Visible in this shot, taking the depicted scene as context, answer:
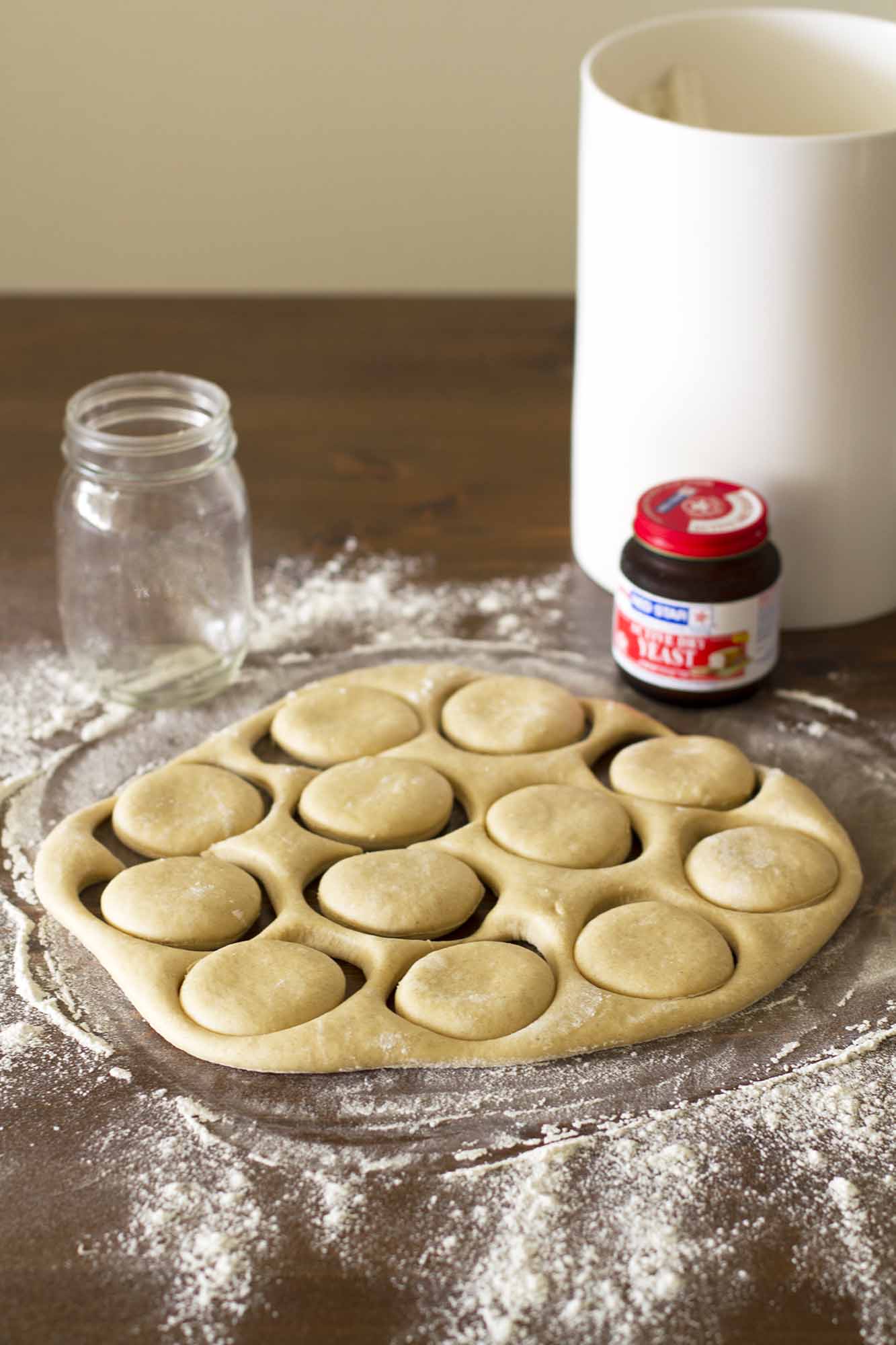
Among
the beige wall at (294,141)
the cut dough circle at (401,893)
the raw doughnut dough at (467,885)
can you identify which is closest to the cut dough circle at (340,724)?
the raw doughnut dough at (467,885)

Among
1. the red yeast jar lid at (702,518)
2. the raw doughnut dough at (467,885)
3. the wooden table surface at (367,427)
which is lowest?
the raw doughnut dough at (467,885)

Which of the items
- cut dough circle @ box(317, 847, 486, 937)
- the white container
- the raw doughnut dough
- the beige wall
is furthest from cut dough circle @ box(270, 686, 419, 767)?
the beige wall

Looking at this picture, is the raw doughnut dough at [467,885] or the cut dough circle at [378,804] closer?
the raw doughnut dough at [467,885]

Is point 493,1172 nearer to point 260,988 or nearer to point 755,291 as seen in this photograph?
point 260,988

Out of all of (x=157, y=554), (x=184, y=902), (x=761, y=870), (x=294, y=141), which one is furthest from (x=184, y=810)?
(x=294, y=141)

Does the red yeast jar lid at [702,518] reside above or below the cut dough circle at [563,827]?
above

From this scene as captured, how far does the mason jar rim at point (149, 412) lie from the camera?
840 millimetres

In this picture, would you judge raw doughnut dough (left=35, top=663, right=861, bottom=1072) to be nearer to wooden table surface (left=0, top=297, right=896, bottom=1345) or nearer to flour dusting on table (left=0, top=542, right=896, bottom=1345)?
flour dusting on table (left=0, top=542, right=896, bottom=1345)

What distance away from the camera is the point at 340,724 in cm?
86

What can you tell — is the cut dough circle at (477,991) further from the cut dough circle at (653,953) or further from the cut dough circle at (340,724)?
the cut dough circle at (340,724)

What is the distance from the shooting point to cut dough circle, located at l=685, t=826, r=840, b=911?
0.73 meters

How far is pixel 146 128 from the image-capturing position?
147 cm

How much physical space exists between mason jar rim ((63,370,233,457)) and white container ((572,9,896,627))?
24 cm

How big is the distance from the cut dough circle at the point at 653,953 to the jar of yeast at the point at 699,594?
0.66ft
